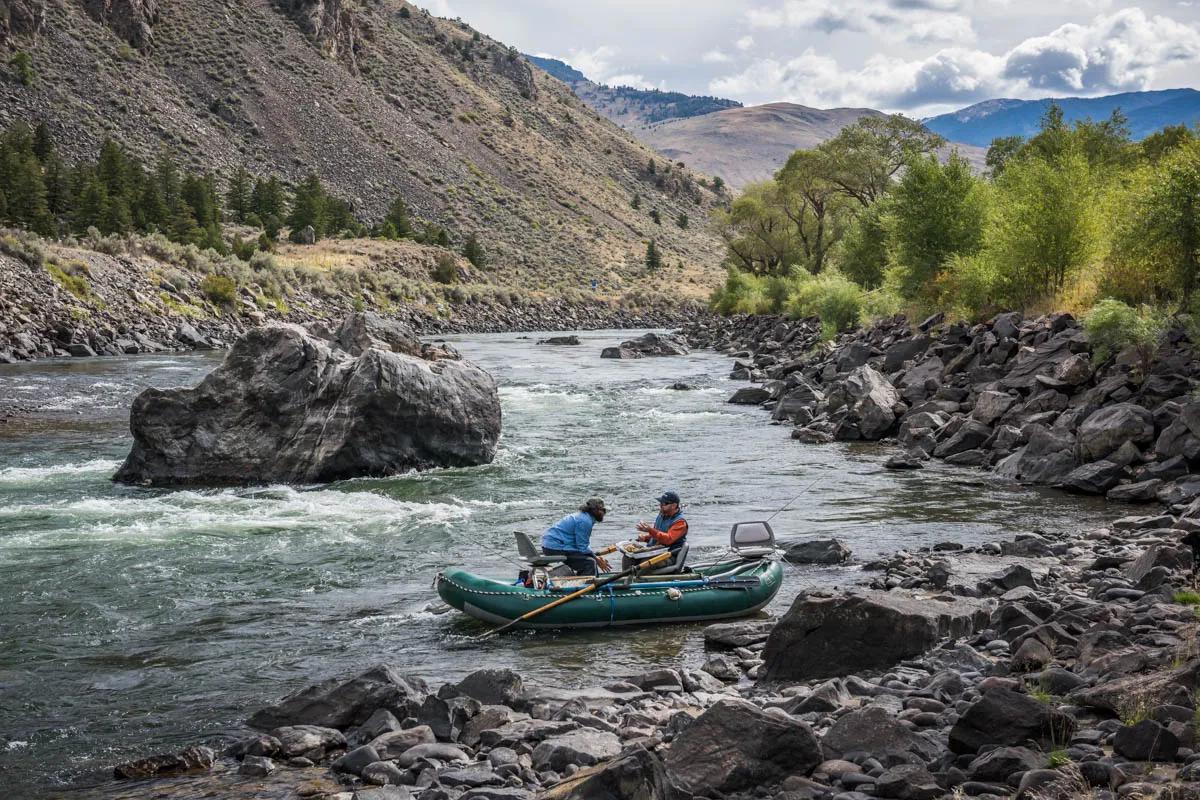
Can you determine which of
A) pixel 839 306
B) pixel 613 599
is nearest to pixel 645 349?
pixel 839 306

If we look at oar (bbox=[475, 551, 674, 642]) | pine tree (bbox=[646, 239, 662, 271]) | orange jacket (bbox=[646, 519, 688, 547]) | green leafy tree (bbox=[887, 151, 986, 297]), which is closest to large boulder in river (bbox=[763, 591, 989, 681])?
oar (bbox=[475, 551, 674, 642])

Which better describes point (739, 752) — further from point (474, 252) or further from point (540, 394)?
point (474, 252)

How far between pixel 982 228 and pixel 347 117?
98417 millimetres

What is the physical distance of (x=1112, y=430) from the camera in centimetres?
1892

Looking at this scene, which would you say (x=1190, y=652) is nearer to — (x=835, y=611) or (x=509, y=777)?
(x=835, y=611)

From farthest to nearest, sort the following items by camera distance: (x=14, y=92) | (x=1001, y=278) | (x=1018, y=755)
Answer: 1. (x=14, y=92)
2. (x=1001, y=278)
3. (x=1018, y=755)

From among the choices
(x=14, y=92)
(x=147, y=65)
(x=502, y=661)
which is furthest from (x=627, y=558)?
(x=147, y=65)

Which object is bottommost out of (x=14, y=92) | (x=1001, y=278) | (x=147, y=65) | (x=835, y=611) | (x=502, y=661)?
(x=502, y=661)

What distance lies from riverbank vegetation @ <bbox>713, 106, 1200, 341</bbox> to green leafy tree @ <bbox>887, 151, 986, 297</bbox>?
0.05 metres

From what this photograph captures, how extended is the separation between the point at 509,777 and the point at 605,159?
158 meters

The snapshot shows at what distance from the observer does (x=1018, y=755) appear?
6.39 m

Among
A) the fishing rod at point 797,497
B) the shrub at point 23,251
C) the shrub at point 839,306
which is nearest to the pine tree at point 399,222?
the shrub at point 23,251

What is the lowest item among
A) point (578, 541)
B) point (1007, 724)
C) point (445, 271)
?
point (578, 541)

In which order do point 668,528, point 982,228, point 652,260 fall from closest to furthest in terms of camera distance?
point 668,528, point 982,228, point 652,260
